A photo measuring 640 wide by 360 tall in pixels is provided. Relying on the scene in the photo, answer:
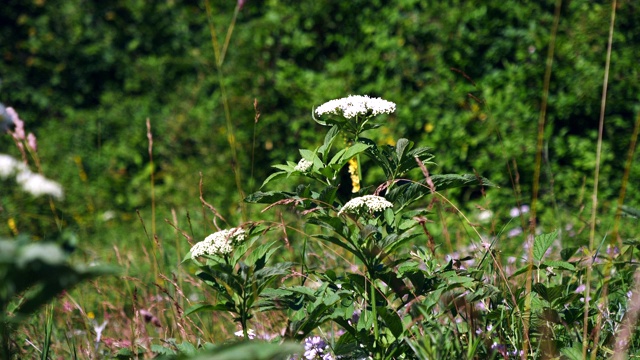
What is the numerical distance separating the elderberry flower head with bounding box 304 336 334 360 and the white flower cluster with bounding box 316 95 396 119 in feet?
2.00

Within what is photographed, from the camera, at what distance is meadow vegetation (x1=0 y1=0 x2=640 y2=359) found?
154 centimetres

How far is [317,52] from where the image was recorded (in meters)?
4.84

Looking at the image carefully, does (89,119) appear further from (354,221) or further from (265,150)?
(354,221)

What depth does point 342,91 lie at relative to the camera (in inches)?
175

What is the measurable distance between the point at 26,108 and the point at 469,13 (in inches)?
178

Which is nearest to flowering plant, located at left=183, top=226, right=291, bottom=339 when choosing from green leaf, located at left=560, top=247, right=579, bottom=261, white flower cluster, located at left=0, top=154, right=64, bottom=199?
green leaf, located at left=560, top=247, right=579, bottom=261

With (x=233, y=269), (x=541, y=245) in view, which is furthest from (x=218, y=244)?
(x=541, y=245)

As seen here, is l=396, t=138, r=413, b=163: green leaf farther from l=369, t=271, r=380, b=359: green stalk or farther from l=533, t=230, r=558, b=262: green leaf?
l=533, t=230, r=558, b=262: green leaf

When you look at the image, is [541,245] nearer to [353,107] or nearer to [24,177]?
[353,107]

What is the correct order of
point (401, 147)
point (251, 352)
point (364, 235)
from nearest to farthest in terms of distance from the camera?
point (251, 352)
point (364, 235)
point (401, 147)

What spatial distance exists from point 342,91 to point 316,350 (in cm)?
279

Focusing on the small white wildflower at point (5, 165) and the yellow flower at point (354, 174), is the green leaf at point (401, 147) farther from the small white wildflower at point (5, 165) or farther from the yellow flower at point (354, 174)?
the small white wildflower at point (5, 165)

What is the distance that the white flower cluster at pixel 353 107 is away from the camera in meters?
1.57

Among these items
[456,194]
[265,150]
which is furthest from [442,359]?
[265,150]
